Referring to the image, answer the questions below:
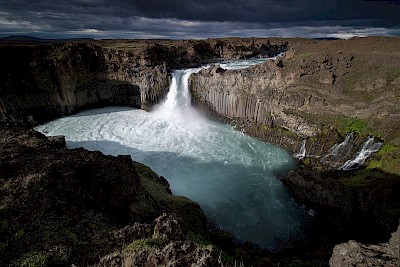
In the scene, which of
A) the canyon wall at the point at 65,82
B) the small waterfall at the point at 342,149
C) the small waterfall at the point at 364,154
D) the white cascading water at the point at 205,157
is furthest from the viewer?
the canyon wall at the point at 65,82

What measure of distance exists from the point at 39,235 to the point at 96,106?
128 ft

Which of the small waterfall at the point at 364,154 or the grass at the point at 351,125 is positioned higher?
the grass at the point at 351,125

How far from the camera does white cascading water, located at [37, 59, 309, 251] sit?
67.6 feet

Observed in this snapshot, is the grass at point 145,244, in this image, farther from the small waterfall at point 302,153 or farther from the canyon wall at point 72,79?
the canyon wall at point 72,79

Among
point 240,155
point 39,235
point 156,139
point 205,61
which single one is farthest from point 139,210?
point 205,61

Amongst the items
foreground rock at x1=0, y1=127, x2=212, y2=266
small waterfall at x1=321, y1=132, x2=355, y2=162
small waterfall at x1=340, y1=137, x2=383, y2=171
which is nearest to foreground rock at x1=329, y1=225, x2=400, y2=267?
foreground rock at x1=0, y1=127, x2=212, y2=266

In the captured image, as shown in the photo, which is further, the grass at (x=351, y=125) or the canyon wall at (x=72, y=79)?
the canyon wall at (x=72, y=79)

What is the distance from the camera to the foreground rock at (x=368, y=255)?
783 cm

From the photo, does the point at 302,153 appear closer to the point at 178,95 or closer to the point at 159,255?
the point at 178,95

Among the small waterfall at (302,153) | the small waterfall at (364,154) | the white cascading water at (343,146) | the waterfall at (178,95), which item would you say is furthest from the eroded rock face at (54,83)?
the small waterfall at (364,154)

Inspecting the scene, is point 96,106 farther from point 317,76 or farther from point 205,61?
point 317,76

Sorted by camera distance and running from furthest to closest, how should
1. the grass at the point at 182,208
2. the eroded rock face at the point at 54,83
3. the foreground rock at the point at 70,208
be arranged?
1. the eroded rock face at the point at 54,83
2. the grass at the point at 182,208
3. the foreground rock at the point at 70,208

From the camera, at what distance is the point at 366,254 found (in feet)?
27.0

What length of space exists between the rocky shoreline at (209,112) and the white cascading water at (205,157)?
164 centimetres
